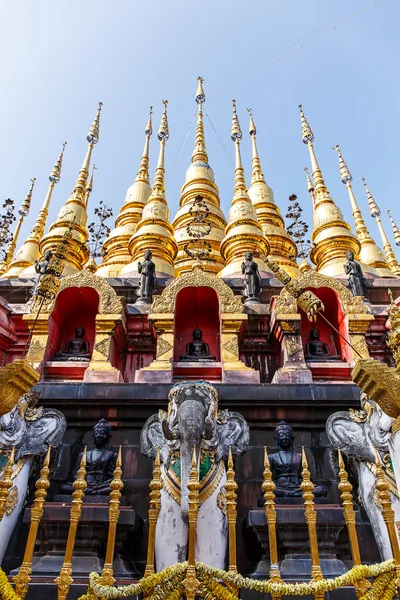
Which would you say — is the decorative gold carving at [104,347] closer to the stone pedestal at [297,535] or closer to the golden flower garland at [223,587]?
the stone pedestal at [297,535]

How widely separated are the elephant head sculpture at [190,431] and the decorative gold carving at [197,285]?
3.41 meters

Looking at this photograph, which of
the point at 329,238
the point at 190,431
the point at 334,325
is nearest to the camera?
the point at 190,431

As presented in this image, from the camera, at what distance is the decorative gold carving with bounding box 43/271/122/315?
9.24 meters

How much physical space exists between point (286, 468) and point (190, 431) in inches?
55.4

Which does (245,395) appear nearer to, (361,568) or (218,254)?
(361,568)

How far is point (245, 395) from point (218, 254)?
10.6 metres

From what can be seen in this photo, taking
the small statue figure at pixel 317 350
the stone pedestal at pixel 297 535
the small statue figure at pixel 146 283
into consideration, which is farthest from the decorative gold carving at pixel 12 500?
the small statue figure at pixel 317 350

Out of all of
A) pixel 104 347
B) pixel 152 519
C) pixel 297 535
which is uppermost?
pixel 104 347

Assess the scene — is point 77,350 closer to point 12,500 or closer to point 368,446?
point 12,500

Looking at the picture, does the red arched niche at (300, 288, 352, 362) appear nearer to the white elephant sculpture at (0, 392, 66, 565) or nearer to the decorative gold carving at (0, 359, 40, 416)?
the white elephant sculpture at (0, 392, 66, 565)

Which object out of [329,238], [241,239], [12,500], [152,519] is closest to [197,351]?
[12,500]

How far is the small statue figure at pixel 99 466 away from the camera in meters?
5.46

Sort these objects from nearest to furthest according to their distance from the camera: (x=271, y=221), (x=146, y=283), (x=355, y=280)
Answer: (x=146, y=283), (x=355, y=280), (x=271, y=221)

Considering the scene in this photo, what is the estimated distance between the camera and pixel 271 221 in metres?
20.1
